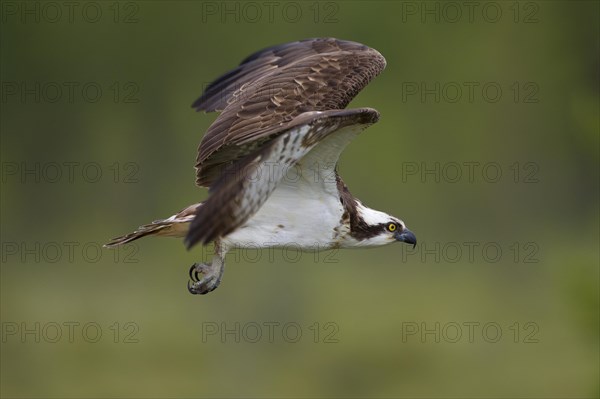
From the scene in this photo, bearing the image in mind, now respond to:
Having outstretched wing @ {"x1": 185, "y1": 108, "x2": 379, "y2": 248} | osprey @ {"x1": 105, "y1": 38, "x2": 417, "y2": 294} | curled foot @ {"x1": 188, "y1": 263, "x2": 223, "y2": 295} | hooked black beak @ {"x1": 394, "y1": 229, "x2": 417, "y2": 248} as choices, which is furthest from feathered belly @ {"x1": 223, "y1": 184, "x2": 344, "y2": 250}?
outstretched wing @ {"x1": 185, "y1": 108, "x2": 379, "y2": 248}

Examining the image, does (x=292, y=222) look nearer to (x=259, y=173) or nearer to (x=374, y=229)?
(x=374, y=229)

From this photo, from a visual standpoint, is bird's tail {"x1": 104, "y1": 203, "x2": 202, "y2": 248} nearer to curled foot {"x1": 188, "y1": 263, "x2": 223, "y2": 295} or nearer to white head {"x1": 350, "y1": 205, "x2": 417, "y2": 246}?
curled foot {"x1": 188, "y1": 263, "x2": 223, "y2": 295}

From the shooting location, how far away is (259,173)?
339 inches

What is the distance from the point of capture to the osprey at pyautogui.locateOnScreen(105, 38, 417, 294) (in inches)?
340

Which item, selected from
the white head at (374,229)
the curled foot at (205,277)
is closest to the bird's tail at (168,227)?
the curled foot at (205,277)

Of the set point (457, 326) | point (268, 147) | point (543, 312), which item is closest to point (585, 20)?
point (543, 312)

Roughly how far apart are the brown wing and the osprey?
0.04 ft

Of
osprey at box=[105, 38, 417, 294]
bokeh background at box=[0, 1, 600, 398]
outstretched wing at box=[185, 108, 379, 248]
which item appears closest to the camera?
outstretched wing at box=[185, 108, 379, 248]

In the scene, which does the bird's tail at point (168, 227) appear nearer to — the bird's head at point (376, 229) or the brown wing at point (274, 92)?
the brown wing at point (274, 92)

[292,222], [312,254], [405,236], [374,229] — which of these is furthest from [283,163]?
[312,254]

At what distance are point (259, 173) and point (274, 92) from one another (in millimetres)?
1934

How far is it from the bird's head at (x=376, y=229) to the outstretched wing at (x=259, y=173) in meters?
1.90

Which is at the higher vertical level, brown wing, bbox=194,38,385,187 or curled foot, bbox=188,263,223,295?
brown wing, bbox=194,38,385,187

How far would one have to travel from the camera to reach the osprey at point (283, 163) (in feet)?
28.3
